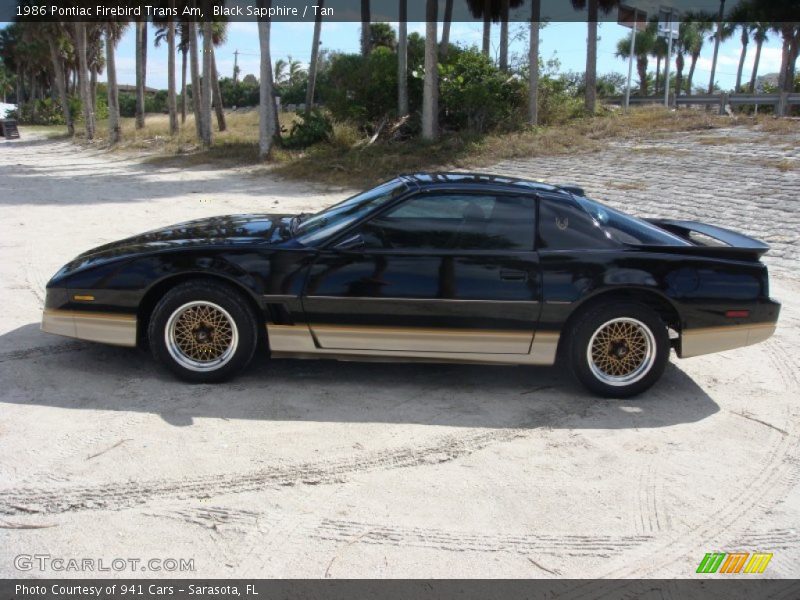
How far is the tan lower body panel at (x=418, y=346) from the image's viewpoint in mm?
4719

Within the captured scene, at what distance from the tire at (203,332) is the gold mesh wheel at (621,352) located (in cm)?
228

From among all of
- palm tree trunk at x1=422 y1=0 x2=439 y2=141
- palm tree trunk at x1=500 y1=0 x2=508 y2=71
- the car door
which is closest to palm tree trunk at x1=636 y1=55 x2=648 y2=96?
palm tree trunk at x1=500 y1=0 x2=508 y2=71

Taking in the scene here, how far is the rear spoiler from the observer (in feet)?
15.9

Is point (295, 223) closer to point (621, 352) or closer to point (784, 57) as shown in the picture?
point (621, 352)

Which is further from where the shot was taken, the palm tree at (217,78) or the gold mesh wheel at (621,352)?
the palm tree at (217,78)

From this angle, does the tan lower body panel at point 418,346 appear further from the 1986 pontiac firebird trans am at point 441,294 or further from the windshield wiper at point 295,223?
the windshield wiper at point 295,223

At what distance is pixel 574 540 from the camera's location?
3275 mm

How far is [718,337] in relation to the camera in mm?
4836

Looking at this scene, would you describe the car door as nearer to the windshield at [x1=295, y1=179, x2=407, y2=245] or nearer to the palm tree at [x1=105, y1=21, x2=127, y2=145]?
A: the windshield at [x1=295, y1=179, x2=407, y2=245]

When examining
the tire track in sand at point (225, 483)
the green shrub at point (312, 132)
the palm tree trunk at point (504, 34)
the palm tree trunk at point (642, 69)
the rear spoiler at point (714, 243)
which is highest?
the palm tree trunk at point (642, 69)

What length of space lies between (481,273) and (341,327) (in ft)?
3.23

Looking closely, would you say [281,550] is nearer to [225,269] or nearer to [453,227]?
[225,269]

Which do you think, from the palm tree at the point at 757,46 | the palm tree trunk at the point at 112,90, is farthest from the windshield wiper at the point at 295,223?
the palm tree at the point at 757,46

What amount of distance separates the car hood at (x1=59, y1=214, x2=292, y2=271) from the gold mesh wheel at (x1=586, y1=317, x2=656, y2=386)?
2241mm
